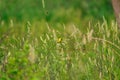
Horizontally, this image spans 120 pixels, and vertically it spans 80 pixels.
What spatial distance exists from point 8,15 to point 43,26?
Answer: 1.12 meters

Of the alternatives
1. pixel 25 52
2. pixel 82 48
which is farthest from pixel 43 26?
pixel 25 52

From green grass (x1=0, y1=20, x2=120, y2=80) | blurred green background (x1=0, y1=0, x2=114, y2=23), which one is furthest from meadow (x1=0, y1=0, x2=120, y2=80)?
blurred green background (x1=0, y1=0, x2=114, y2=23)

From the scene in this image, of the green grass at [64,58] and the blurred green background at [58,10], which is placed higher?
the blurred green background at [58,10]

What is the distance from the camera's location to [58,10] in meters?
8.08

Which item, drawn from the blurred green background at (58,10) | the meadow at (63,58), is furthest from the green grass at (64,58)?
the blurred green background at (58,10)

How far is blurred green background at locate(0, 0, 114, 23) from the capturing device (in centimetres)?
755

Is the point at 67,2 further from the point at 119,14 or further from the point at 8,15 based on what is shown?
the point at 119,14

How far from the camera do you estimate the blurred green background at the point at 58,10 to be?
755 centimetres

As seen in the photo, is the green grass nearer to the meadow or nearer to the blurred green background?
the meadow

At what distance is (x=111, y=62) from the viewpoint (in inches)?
148

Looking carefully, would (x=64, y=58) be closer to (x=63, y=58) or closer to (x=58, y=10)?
(x=63, y=58)

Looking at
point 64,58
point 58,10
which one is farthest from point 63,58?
point 58,10

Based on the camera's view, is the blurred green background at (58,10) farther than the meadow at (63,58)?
Yes

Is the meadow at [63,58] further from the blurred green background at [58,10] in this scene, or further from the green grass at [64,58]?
the blurred green background at [58,10]
